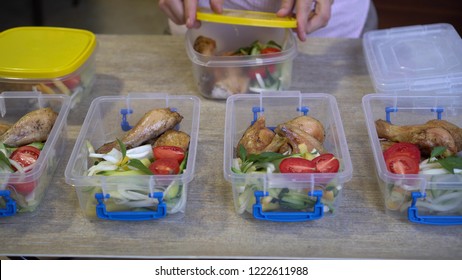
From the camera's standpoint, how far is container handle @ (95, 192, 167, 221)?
0.92 meters

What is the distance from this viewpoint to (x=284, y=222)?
0.95 m

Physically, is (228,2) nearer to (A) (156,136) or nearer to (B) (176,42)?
(B) (176,42)

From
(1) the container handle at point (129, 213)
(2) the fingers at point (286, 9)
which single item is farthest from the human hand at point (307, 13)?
(1) the container handle at point (129, 213)

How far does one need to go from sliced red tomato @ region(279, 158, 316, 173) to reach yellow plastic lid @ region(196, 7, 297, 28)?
0.40 meters

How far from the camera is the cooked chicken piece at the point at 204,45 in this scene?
1.29 meters

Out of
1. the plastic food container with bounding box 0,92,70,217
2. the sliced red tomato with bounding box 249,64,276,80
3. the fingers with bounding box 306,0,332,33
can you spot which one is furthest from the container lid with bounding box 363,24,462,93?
the plastic food container with bounding box 0,92,70,217

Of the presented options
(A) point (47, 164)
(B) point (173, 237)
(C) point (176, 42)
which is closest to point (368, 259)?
(B) point (173, 237)

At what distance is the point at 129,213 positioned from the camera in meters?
0.94

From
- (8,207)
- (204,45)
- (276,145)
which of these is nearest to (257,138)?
(276,145)

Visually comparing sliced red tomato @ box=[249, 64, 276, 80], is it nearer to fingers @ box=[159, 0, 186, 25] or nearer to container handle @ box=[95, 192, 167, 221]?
fingers @ box=[159, 0, 186, 25]

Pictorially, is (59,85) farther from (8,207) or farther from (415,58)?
(415,58)

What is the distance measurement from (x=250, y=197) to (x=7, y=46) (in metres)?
0.76

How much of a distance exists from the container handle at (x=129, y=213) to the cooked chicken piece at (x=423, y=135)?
1.49ft

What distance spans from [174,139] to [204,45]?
35 cm
